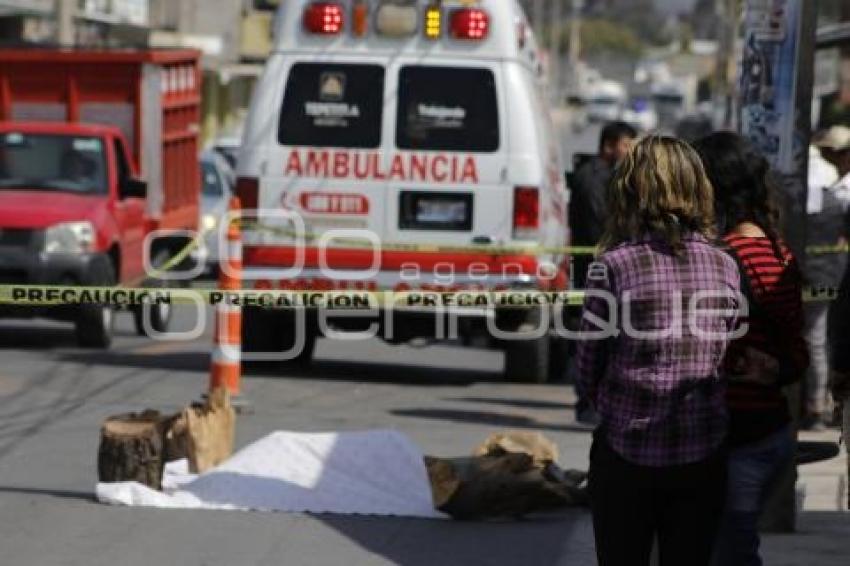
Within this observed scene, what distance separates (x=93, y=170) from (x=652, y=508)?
13.0 m

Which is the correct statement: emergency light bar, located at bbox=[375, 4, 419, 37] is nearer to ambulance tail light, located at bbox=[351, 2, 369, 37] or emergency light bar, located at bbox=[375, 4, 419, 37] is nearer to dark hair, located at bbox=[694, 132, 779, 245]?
ambulance tail light, located at bbox=[351, 2, 369, 37]

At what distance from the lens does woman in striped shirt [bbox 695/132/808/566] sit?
6.38 metres

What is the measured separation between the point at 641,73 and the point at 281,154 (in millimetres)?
160069

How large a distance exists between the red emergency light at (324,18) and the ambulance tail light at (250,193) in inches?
47.3

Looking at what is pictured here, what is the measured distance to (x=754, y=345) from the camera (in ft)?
21.1

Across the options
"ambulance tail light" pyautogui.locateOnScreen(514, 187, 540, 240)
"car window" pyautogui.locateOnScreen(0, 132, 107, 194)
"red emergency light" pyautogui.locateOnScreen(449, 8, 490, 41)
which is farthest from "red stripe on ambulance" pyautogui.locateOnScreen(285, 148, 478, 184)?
"car window" pyautogui.locateOnScreen(0, 132, 107, 194)

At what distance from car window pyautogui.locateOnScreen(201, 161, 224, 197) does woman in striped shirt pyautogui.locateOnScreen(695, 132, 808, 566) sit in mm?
23646

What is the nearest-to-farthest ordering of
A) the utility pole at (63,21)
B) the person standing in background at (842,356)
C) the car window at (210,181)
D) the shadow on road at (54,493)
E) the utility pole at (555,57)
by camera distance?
1. the person standing in background at (842,356)
2. the shadow on road at (54,493)
3. the car window at (210,181)
4. the utility pole at (63,21)
5. the utility pole at (555,57)

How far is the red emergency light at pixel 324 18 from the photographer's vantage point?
15.7 metres

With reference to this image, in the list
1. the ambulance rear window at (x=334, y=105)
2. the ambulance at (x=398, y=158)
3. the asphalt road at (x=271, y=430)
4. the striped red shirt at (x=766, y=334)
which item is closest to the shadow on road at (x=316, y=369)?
the asphalt road at (x=271, y=430)

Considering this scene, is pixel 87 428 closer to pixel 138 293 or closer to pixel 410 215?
pixel 138 293

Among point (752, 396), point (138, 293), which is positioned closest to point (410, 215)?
point (138, 293)

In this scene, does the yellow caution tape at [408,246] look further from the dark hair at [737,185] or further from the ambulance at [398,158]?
the dark hair at [737,185]

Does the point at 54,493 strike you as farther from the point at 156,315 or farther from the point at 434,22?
the point at 156,315
